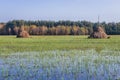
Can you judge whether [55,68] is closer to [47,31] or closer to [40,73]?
[40,73]

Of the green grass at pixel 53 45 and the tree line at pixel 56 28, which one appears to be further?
the tree line at pixel 56 28

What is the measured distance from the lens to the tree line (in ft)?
423

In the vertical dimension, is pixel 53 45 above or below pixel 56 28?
below

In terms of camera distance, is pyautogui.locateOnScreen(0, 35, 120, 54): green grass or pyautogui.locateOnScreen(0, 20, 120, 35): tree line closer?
pyautogui.locateOnScreen(0, 35, 120, 54): green grass

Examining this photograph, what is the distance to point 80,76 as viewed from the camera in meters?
15.2

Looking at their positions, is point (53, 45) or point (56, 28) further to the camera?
point (56, 28)

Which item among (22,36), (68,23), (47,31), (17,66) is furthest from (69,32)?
(17,66)

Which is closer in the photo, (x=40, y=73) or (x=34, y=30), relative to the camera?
(x=40, y=73)

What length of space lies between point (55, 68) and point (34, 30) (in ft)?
381

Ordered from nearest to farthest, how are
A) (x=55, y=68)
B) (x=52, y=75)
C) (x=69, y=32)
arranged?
(x=52, y=75) → (x=55, y=68) → (x=69, y=32)

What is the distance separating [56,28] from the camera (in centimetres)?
13375

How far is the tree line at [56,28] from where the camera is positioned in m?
129

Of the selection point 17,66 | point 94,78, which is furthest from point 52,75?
point 17,66

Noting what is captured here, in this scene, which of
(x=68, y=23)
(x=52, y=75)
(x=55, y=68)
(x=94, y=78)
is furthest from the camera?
(x=68, y=23)
